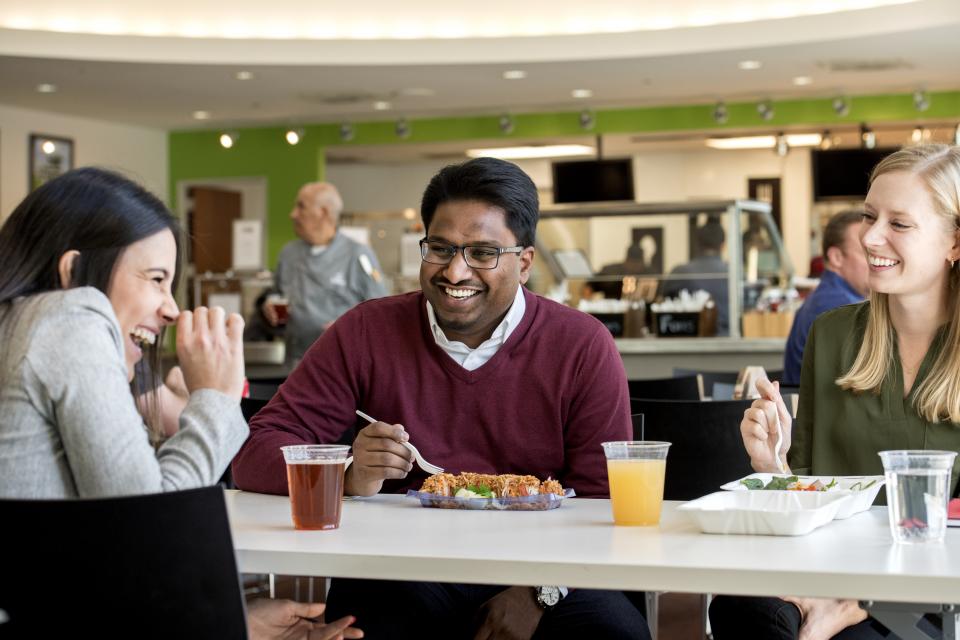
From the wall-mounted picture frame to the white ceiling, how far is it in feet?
3.83

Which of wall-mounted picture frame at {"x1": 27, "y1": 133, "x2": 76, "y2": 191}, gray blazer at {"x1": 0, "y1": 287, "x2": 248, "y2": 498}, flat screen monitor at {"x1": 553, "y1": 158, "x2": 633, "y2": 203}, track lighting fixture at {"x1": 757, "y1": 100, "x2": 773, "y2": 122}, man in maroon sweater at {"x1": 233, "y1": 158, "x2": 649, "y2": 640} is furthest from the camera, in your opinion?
wall-mounted picture frame at {"x1": 27, "y1": 133, "x2": 76, "y2": 191}

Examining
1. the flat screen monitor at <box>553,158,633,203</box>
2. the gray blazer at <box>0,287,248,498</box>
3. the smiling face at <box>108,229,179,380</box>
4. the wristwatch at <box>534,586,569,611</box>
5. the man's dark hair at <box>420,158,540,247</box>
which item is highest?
the flat screen monitor at <box>553,158,633,203</box>

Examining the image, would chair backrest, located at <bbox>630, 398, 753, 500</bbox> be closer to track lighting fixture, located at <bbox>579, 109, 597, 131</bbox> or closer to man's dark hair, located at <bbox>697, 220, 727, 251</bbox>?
man's dark hair, located at <bbox>697, 220, 727, 251</bbox>

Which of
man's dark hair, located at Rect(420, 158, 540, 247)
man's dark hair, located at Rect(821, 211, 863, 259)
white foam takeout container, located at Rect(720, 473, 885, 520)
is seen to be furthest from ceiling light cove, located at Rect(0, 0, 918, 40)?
white foam takeout container, located at Rect(720, 473, 885, 520)

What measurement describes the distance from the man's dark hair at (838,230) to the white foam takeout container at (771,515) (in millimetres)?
2831

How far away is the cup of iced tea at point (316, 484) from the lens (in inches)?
60.0

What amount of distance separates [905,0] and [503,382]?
6309 millimetres

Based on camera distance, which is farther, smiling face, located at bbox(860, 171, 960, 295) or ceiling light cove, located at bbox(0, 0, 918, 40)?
ceiling light cove, located at bbox(0, 0, 918, 40)

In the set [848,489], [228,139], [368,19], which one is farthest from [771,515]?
[228,139]

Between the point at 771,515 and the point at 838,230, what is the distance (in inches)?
119

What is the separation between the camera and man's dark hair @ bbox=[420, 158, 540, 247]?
2086mm

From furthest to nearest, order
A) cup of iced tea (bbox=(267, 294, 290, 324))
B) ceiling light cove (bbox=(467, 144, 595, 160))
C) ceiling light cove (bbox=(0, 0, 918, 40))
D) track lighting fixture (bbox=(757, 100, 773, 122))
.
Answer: ceiling light cove (bbox=(467, 144, 595, 160)) → track lighting fixture (bbox=(757, 100, 773, 122)) → ceiling light cove (bbox=(0, 0, 918, 40)) → cup of iced tea (bbox=(267, 294, 290, 324))

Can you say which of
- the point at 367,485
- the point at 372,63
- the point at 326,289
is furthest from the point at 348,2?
the point at 367,485

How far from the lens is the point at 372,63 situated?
8430 millimetres
